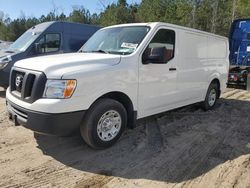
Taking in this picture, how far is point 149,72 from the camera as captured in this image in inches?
204

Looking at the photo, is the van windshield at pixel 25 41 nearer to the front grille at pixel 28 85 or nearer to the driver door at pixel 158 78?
the front grille at pixel 28 85

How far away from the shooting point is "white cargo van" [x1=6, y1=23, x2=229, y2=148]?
4.09 metres

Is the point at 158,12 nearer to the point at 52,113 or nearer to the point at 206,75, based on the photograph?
the point at 206,75

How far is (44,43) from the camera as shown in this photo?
30.9 ft

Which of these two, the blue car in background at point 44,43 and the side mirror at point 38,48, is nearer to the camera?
the blue car in background at point 44,43

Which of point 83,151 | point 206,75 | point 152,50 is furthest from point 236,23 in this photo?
point 83,151

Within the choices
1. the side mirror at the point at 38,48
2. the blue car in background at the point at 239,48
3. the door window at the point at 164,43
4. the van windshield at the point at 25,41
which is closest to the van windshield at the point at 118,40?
the door window at the point at 164,43

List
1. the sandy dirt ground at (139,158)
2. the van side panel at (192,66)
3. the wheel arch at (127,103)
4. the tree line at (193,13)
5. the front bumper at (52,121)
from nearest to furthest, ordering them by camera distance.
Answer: the sandy dirt ground at (139,158), the front bumper at (52,121), the wheel arch at (127,103), the van side panel at (192,66), the tree line at (193,13)

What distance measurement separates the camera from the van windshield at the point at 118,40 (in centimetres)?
514

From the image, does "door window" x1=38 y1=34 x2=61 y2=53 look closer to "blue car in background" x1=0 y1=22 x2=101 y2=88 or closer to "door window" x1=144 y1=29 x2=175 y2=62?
"blue car in background" x1=0 y1=22 x2=101 y2=88

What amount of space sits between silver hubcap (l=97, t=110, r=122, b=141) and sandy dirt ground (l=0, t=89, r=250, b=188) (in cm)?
24

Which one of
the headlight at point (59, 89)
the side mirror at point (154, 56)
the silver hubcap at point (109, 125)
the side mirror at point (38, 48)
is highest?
the side mirror at point (38, 48)

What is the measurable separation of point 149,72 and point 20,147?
8.33 feet

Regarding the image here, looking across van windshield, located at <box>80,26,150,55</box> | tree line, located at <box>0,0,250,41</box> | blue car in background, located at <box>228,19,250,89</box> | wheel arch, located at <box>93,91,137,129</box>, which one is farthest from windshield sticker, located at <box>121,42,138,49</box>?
tree line, located at <box>0,0,250,41</box>
